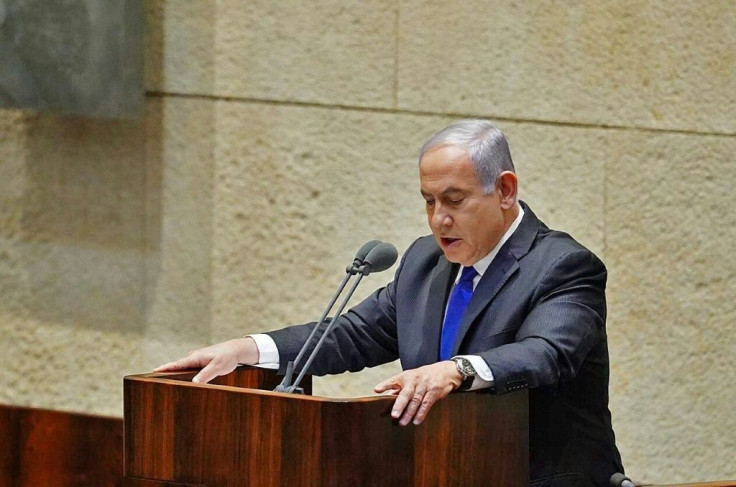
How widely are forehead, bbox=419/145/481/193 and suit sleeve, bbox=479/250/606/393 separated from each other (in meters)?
0.29

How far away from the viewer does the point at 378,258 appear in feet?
8.95

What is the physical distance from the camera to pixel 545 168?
4.58m

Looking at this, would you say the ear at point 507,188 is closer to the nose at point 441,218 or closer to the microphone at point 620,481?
the nose at point 441,218

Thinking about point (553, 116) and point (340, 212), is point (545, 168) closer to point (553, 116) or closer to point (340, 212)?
point (553, 116)

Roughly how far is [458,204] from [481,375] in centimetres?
A: 52

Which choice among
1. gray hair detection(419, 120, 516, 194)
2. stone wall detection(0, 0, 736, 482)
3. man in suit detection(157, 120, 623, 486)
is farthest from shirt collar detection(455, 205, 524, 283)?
stone wall detection(0, 0, 736, 482)

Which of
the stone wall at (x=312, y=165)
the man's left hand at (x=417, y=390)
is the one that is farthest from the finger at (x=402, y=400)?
the stone wall at (x=312, y=165)

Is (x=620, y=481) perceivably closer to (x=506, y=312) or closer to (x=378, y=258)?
(x=506, y=312)

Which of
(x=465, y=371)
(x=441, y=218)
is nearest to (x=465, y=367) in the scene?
(x=465, y=371)

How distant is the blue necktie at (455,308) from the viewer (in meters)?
2.91

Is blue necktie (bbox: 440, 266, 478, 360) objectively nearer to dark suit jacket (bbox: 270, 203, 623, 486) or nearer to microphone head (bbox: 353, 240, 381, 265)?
dark suit jacket (bbox: 270, 203, 623, 486)

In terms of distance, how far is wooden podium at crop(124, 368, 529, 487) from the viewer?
2.25 meters

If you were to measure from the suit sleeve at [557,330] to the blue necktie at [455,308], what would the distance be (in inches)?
8.4

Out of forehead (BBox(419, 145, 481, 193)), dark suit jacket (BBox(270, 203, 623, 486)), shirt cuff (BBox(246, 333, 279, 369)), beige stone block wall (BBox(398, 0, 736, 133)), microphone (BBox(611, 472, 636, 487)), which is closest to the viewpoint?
microphone (BBox(611, 472, 636, 487))
